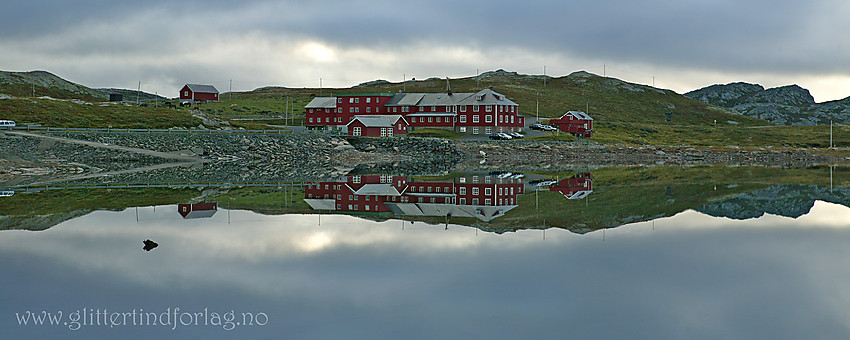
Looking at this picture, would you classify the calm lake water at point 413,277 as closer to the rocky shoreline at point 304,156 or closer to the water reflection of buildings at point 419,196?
the water reflection of buildings at point 419,196

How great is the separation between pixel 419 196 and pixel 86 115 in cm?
7006

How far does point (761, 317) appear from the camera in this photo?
39.5 feet

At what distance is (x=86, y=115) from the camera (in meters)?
89.3

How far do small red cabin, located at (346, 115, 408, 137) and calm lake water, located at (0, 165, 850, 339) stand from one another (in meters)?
70.7

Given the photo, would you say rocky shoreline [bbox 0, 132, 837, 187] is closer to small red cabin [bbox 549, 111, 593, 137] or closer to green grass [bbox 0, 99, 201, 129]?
green grass [bbox 0, 99, 201, 129]

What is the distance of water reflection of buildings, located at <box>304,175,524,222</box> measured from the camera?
96.4ft

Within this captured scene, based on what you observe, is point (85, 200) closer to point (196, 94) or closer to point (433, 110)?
point (433, 110)

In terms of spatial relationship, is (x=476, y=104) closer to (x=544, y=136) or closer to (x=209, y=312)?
(x=544, y=136)

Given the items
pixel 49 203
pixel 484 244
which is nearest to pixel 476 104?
pixel 49 203

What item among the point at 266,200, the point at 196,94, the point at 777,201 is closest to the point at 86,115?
the point at 196,94

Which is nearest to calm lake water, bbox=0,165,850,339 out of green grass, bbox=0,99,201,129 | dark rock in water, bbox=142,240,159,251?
dark rock in water, bbox=142,240,159,251

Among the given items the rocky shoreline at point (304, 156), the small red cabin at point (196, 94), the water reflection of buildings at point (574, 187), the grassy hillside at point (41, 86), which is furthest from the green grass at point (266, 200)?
the grassy hillside at point (41, 86)

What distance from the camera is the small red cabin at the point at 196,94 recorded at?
145125 millimetres

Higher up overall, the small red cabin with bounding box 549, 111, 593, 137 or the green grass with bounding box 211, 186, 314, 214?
the small red cabin with bounding box 549, 111, 593, 137
